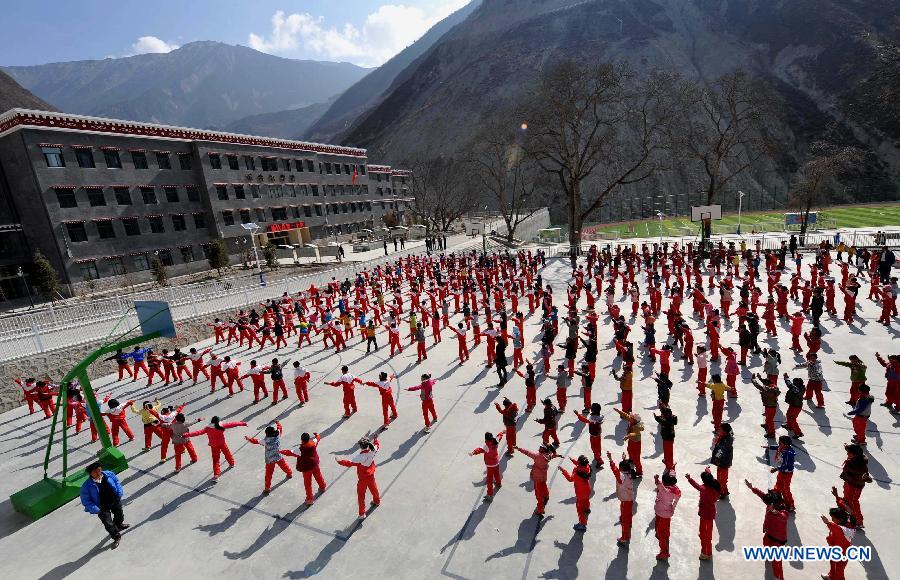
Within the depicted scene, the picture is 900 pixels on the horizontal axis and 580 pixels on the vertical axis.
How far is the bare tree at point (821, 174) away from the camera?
33625 millimetres

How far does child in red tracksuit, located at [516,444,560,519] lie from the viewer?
664cm

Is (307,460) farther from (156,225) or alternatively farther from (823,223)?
(823,223)

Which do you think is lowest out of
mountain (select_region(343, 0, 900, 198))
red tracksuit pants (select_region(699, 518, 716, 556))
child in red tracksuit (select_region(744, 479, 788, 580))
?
red tracksuit pants (select_region(699, 518, 716, 556))

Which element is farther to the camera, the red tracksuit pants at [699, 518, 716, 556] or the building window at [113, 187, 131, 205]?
the building window at [113, 187, 131, 205]

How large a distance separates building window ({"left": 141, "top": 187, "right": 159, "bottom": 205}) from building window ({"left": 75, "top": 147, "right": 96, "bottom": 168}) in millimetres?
3822

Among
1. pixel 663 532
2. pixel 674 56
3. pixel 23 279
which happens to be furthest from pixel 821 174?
pixel 674 56

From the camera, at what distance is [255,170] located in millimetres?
45781

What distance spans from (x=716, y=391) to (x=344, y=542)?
7.33 meters

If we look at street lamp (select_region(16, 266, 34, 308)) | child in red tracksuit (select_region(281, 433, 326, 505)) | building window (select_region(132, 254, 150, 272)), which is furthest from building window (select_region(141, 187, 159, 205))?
child in red tracksuit (select_region(281, 433, 326, 505))

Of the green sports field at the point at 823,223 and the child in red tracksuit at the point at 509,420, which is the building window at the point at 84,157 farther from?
the green sports field at the point at 823,223

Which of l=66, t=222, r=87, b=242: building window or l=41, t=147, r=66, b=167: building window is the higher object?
A: l=41, t=147, r=66, b=167: building window

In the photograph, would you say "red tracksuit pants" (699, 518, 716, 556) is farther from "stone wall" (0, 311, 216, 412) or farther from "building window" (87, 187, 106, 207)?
"building window" (87, 187, 106, 207)

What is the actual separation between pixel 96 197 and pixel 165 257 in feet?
21.3

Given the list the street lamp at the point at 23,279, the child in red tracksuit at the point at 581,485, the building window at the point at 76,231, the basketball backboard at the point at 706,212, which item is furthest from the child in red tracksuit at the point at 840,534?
the building window at the point at 76,231
